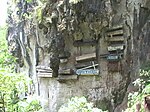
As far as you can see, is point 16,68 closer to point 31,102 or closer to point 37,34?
point 37,34

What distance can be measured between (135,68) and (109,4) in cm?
155

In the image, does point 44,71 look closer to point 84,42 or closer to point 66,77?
point 66,77

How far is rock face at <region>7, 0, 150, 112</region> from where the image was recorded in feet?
22.1

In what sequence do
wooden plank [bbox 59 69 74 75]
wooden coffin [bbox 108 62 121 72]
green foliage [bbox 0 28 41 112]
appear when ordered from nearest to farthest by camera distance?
green foliage [bbox 0 28 41 112]
wooden coffin [bbox 108 62 121 72]
wooden plank [bbox 59 69 74 75]

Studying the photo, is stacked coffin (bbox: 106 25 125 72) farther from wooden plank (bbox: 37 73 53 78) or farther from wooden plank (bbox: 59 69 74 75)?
wooden plank (bbox: 37 73 53 78)

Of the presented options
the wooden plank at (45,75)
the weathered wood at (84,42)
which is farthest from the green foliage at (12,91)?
the wooden plank at (45,75)

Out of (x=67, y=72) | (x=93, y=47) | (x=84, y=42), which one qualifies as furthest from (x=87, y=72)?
(x=84, y=42)

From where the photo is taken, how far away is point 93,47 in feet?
23.5

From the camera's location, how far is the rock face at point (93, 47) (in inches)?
266

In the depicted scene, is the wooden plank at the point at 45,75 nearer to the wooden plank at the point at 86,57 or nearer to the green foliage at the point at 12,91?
the wooden plank at the point at 86,57

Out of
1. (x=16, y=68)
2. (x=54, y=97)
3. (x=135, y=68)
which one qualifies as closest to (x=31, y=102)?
(x=135, y=68)

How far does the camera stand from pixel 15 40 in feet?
30.2

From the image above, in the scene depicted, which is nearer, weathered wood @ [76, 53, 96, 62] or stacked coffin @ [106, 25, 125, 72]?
stacked coffin @ [106, 25, 125, 72]

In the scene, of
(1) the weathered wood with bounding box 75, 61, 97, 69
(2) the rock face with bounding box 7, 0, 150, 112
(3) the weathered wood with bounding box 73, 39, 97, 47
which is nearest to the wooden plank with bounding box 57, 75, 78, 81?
(2) the rock face with bounding box 7, 0, 150, 112
